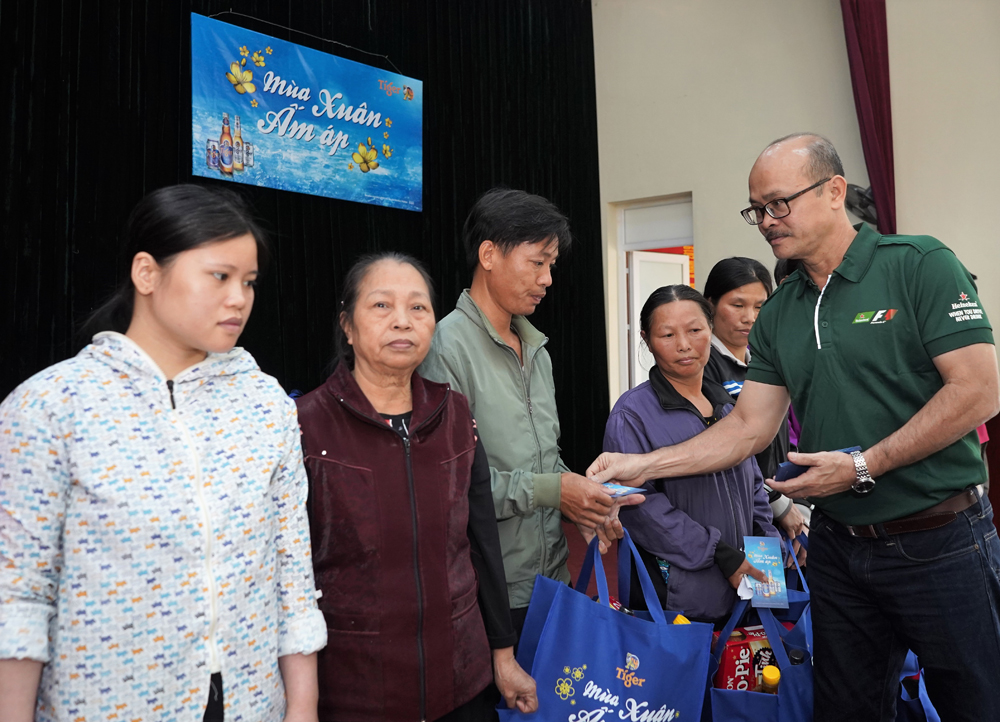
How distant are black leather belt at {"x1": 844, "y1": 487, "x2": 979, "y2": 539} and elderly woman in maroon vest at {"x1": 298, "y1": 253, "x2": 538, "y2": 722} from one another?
29.4 inches

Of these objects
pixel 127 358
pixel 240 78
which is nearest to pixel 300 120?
pixel 240 78

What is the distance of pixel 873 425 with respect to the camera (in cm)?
149

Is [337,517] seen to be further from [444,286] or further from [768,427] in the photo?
[444,286]

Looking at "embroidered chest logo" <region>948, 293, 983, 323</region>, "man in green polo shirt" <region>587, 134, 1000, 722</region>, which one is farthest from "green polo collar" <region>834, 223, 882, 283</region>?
"embroidered chest logo" <region>948, 293, 983, 323</region>

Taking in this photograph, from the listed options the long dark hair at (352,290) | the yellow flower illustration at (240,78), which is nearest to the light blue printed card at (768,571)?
the long dark hair at (352,290)

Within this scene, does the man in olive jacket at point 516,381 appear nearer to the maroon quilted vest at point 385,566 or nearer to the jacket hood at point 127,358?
the maroon quilted vest at point 385,566

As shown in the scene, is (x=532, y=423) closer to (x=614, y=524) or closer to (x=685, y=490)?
(x=614, y=524)

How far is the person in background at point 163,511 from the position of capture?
93 centimetres

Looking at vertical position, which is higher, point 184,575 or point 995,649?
point 184,575

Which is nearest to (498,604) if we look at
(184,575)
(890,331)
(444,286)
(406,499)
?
(406,499)

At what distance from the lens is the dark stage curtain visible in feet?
12.7

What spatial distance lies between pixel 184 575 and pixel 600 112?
6.70m

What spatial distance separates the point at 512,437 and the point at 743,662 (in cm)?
76

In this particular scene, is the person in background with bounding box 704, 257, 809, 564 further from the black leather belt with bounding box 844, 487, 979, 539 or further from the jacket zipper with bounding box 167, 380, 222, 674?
the jacket zipper with bounding box 167, 380, 222, 674
